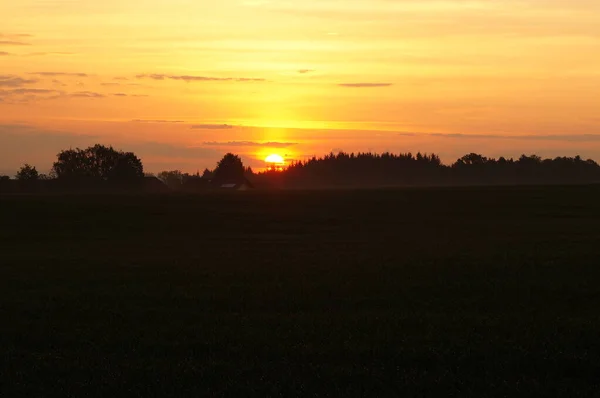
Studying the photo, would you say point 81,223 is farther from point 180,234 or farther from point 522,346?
point 522,346

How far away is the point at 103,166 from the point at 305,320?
18351 centimetres

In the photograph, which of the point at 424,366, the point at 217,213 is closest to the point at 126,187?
the point at 217,213

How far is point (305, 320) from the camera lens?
57.8 ft

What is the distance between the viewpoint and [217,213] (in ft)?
283

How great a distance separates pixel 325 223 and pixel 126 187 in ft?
367

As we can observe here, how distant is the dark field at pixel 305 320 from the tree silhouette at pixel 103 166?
138336mm

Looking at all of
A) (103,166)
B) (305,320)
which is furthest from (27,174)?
(305,320)

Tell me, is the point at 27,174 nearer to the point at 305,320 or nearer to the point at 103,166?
the point at 103,166

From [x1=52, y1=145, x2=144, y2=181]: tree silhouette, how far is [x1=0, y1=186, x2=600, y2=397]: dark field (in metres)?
138

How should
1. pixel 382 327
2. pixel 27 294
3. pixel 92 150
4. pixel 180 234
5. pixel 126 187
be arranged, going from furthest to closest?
pixel 92 150 < pixel 126 187 < pixel 180 234 < pixel 27 294 < pixel 382 327

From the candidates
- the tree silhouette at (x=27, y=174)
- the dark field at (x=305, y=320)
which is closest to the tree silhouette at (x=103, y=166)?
the tree silhouette at (x=27, y=174)

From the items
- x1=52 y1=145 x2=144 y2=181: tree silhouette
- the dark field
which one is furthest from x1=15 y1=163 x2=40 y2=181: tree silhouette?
the dark field

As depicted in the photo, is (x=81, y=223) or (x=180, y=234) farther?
(x=81, y=223)

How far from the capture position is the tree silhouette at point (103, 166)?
178 metres
